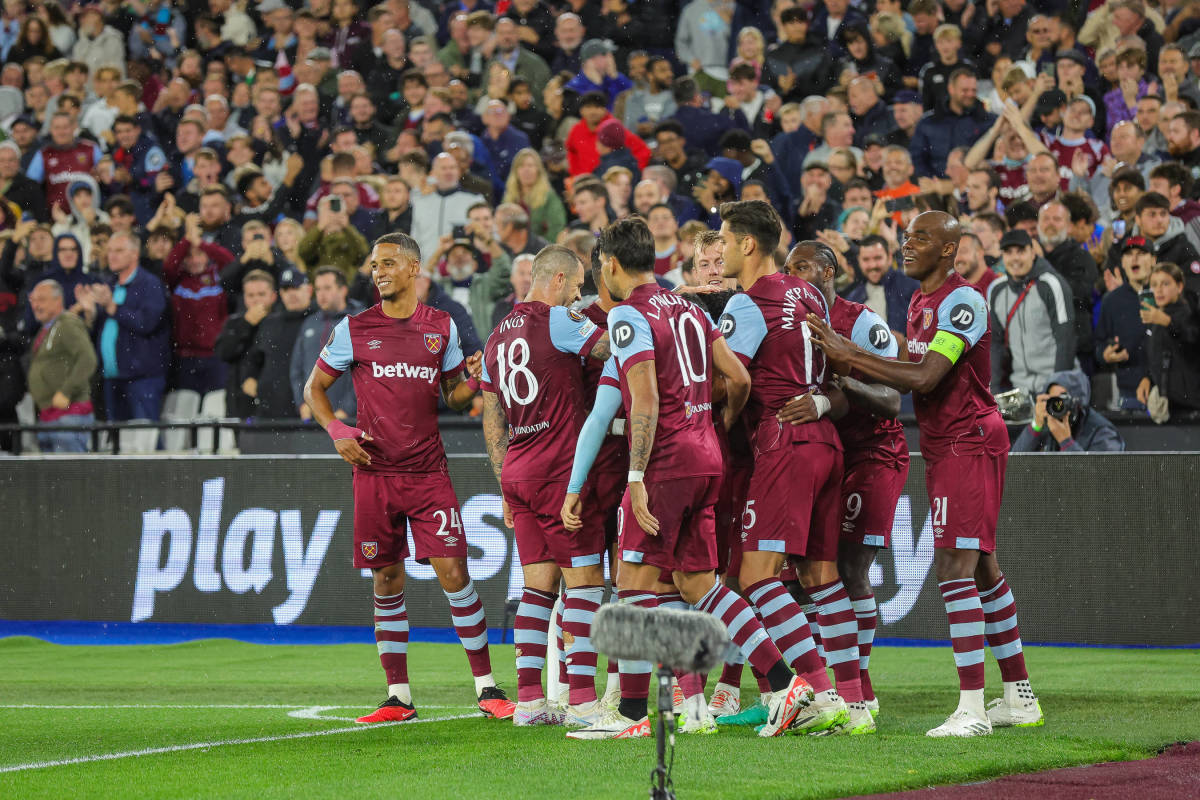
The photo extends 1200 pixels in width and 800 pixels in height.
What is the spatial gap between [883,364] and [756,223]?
38.2 inches

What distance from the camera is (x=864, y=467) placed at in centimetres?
812

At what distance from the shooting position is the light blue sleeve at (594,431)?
7195 mm

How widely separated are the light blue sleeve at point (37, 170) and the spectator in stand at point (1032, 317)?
43.4 ft

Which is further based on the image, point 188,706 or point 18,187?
point 18,187

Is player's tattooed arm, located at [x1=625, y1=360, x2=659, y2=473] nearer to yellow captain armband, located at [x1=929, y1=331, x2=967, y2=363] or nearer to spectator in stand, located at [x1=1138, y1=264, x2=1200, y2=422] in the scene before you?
yellow captain armband, located at [x1=929, y1=331, x2=967, y2=363]

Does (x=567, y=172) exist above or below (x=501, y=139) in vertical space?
below

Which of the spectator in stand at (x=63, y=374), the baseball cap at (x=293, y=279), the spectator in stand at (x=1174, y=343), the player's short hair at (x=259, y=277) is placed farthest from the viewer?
the spectator in stand at (x=63, y=374)

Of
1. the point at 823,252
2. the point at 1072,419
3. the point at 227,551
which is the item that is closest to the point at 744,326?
the point at 823,252

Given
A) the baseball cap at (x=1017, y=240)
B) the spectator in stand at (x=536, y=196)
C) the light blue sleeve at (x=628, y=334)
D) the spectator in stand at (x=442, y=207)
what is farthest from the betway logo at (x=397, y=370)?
the spectator in stand at (x=442, y=207)

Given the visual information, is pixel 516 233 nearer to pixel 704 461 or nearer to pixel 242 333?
pixel 242 333

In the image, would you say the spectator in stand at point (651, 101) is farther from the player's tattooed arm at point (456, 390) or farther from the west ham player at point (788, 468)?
the west ham player at point (788, 468)

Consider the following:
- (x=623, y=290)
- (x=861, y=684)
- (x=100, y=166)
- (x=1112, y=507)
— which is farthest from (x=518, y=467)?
(x=100, y=166)

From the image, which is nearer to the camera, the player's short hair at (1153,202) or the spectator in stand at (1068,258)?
the player's short hair at (1153,202)

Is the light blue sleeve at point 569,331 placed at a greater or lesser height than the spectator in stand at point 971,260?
lesser
